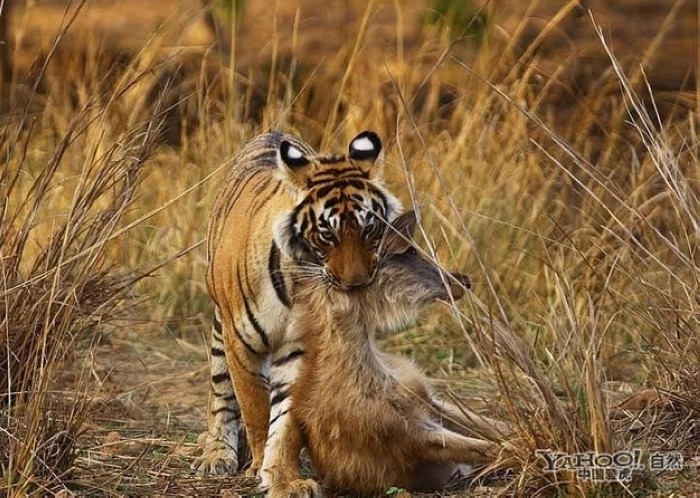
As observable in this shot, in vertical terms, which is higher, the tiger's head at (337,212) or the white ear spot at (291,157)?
the white ear spot at (291,157)

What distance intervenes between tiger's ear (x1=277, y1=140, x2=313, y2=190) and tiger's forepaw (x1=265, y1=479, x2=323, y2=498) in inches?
42.0

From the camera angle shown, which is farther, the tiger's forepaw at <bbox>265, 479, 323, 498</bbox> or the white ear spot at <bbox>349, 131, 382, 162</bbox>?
the white ear spot at <bbox>349, 131, 382, 162</bbox>

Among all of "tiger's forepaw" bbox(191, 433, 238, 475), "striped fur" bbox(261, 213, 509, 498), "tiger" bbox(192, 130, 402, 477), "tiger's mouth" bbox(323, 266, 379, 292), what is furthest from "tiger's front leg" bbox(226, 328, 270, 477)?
"tiger's mouth" bbox(323, 266, 379, 292)

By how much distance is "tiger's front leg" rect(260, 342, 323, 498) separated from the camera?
184 inches

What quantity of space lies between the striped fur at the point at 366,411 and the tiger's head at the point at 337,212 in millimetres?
78

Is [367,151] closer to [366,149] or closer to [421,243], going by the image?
[366,149]

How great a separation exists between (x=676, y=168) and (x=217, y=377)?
6.86 feet

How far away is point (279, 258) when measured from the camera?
5117mm

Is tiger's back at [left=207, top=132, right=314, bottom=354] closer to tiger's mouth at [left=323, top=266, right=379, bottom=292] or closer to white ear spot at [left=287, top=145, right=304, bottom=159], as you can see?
white ear spot at [left=287, top=145, right=304, bottom=159]

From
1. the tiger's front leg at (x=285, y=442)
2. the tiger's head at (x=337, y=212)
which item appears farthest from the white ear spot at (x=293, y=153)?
the tiger's front leg at (x=285, y=442)

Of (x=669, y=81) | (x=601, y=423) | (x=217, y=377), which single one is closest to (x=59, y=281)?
(x=217, y=377)

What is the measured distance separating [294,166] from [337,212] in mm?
306

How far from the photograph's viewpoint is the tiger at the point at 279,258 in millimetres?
4914

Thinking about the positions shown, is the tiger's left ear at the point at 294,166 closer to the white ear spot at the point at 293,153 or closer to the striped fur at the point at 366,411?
the white ear spot at the point at 293,153
